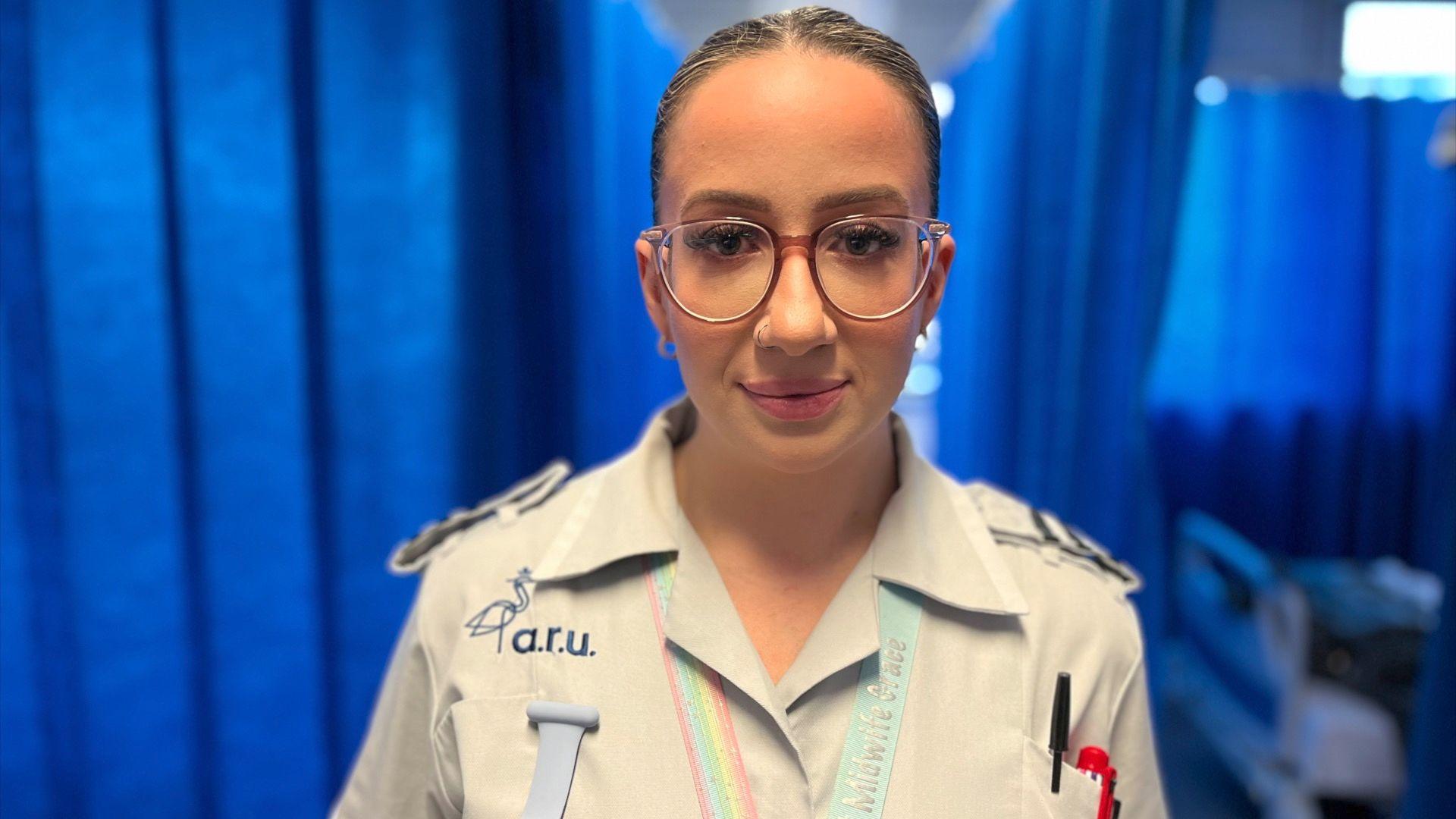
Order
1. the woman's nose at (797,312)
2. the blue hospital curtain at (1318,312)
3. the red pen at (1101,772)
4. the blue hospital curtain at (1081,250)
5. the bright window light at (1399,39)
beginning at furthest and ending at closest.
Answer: the bright window light at (1399,39) < the blue hospital curtain at (1318,312) < the blue hospital curtain at (1081,250) < the red pen at (1101,772) < the woman's nose at (797,312)

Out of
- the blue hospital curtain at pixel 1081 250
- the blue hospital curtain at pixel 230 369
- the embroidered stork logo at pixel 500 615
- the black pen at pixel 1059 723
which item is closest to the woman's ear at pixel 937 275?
the black pen at pixel 1059 723

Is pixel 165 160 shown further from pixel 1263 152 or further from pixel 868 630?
pixel 1263 152

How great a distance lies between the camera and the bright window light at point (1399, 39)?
11.4ft

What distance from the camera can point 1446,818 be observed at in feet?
5.46

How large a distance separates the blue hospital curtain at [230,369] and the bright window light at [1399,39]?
132 inches

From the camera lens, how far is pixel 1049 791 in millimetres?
902

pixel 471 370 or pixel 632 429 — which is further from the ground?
pixel 471 370

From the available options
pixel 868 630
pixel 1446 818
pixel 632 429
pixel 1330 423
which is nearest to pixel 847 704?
pixel 868 630

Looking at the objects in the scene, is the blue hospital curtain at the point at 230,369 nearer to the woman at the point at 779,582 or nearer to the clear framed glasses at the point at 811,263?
the woman at the point at 779,582

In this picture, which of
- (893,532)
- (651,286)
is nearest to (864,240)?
(651,286)

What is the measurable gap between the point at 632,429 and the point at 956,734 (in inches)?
69.1

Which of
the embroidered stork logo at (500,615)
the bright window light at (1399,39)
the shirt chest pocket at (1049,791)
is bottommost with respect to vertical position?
the shirt chest pocket at (1049,791)

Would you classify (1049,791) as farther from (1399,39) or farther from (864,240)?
(1399,39)

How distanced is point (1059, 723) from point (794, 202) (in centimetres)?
55
